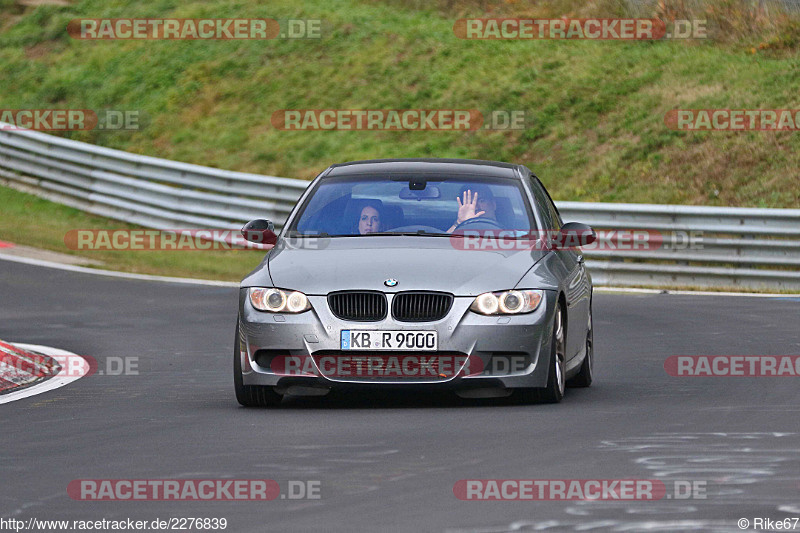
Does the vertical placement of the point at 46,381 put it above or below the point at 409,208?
below

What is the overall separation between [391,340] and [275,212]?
14875mm

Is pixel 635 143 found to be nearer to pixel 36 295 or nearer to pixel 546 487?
pixel 36 295

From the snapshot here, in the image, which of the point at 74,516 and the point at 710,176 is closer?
the point at 74,516

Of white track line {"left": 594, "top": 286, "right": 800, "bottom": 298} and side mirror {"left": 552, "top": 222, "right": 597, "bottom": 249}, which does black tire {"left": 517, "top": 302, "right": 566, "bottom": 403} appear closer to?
side mirror {"left": 552, "top": 222, "right": 597, "bottom": 249}

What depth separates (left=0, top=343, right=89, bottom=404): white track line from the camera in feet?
35.0

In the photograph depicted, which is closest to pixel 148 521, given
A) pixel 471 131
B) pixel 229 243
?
pixel 229 243

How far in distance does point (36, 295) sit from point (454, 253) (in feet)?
31.6

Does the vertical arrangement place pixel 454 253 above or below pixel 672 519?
above

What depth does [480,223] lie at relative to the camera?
10.4m

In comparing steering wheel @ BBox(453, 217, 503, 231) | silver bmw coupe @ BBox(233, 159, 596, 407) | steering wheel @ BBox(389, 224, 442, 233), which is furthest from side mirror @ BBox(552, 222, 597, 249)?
steering wheel @ BBox(389, 224, 442, 233)

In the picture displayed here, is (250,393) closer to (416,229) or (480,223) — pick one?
(416,229)

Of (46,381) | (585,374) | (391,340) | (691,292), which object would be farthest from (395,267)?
(691,292)

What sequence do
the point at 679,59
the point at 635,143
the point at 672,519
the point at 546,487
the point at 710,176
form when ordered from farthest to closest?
the point at 679,59
the point at 635,143
the point at 710,176
the point at 546,487
the point at 672,519

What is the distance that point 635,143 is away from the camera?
2550 centimetres
